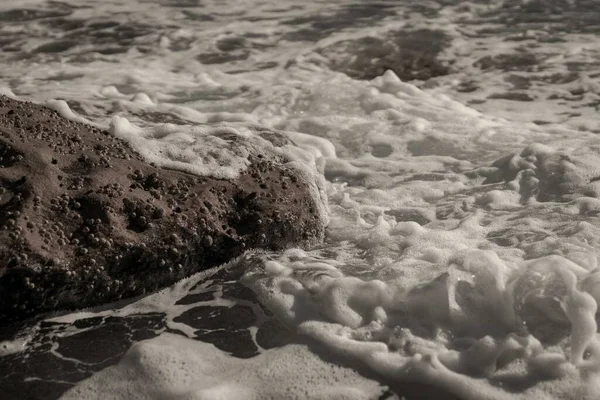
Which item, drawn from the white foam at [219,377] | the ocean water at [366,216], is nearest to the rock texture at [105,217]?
the ocean water at [366,216]

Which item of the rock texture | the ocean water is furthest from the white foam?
the rock texture

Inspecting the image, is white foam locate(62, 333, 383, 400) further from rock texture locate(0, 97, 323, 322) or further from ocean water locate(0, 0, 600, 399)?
rock texture locate(0, 97, 323, 322)

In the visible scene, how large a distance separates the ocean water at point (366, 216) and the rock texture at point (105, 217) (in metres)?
0.09

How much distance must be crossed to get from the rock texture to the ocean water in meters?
0.09

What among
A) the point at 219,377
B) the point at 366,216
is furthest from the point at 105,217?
the point at 366,216

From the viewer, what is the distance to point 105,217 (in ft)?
9.10

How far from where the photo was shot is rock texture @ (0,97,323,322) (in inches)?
103

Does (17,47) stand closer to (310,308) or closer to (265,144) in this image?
(265,144)

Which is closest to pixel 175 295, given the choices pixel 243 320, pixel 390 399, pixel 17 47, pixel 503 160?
pixel 243 320

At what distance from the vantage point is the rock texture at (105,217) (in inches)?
103

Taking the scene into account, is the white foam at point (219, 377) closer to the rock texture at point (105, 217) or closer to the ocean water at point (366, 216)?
the ocean water at point (366, 216)

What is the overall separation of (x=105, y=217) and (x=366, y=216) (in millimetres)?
1285

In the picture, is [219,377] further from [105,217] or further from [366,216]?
[366,216]

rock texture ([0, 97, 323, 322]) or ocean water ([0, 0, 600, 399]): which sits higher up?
rock texture ([0, 97, 323, 322])
